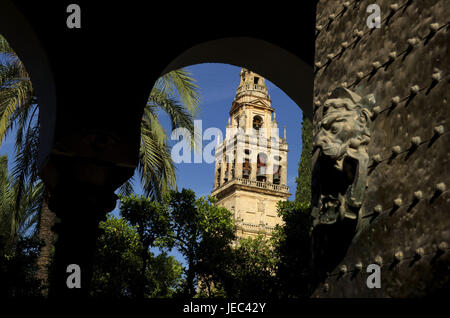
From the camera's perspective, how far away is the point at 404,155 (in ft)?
6.42

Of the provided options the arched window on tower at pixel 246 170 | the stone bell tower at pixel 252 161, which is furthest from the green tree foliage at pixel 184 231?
the arched window on tower at pixel 246 170

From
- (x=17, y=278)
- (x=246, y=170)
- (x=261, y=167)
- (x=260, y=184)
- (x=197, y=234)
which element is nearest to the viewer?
(x=17, y=278)

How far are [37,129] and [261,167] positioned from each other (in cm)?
4894

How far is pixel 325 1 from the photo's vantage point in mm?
2734

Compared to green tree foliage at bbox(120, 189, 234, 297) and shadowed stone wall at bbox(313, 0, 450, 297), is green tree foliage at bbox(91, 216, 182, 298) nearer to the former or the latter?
green tree foliage at bbox(120, 189, 234, 297)

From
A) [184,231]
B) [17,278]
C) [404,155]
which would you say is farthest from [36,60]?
[184,231]

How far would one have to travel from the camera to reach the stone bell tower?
55250mm

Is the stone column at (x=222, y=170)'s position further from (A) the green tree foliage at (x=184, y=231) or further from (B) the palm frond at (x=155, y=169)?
(B) the palm frond at (x=155, y=169)

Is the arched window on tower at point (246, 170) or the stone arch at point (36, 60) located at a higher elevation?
the arched window on tower at point (246, 170)

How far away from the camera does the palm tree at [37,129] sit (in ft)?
31.8

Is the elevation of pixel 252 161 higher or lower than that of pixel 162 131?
higher

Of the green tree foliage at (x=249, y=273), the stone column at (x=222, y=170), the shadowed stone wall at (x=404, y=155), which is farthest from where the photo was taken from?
the stone column at (x=222, y=170)

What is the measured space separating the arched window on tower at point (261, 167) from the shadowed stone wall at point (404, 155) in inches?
2180

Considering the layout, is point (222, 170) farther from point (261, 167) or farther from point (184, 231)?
point (184, 231)
